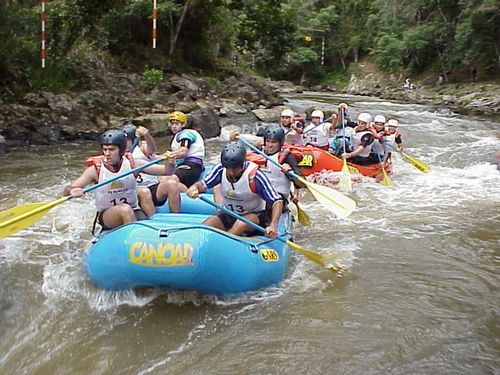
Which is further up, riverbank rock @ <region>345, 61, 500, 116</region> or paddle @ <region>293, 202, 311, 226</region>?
riverbank rock @ <region>345, 61, 500, 116</region>

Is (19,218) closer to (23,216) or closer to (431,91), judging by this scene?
(23,216)

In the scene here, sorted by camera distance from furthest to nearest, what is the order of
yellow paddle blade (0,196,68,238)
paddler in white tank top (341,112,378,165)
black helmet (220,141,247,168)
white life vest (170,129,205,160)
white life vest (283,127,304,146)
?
white life vest (283,127,304,146)
paddler in white tank top (341,112,378,165)
white life vest (170,129,205,160)
black helmet (220,141,247,168)
yellow paddle blade (0,196,68,238)

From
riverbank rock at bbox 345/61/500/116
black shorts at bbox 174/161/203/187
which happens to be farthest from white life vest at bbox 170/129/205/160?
riverbank rock at bbox 345/61/500/116

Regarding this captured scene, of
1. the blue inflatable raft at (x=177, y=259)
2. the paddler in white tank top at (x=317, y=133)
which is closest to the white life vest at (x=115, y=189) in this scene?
the blue inflatable raft at (x=177, y=259)

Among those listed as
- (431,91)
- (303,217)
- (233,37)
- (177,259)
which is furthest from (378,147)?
(431,91)

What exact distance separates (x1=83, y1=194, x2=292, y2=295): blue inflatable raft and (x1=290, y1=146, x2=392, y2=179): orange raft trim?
12.6 ft

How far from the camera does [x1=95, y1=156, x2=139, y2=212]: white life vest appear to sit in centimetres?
421

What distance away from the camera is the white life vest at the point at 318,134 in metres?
9.09

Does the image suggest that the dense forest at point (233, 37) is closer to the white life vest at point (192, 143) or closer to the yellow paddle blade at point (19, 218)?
the white life vest at point (192, 143)

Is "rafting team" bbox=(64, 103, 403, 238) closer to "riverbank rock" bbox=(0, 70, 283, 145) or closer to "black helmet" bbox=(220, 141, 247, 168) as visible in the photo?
"black helmet" bbox=(220, 141, 247, 168)

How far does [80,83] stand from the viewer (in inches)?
499

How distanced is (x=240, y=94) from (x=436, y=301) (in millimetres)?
14067

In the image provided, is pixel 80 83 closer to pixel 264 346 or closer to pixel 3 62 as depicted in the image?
pixel 3 62

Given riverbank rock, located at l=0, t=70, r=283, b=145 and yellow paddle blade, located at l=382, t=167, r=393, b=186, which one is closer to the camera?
yellow paddle blade, located at l=382, t=167, r=393, b=186
